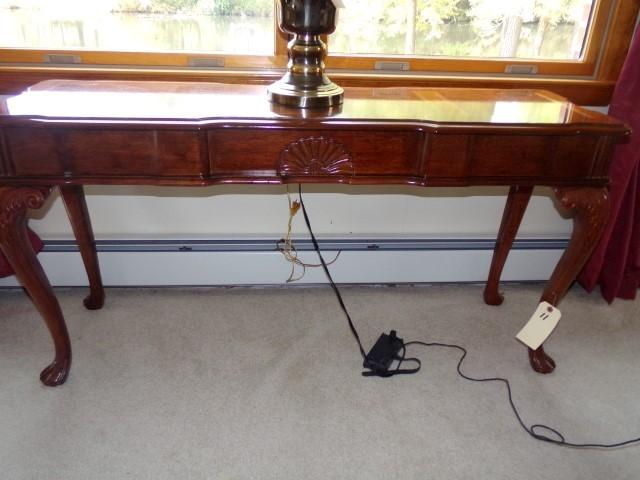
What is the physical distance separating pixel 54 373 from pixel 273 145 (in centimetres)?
86

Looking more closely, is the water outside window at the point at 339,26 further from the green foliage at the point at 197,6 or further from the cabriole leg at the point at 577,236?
the cabriole leg at the point at 577,236

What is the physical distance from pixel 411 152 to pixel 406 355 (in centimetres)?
68

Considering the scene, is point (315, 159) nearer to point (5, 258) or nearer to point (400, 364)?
point (400, 364)

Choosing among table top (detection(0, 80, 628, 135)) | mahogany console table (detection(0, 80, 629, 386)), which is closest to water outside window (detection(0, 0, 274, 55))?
table top (detection(0, 80, 628, 135))

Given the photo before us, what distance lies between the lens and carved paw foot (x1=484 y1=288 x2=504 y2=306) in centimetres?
166

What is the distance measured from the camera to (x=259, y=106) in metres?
1.06

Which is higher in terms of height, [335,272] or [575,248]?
[575,248]

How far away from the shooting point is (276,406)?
4.10ft

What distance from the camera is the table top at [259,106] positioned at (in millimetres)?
979

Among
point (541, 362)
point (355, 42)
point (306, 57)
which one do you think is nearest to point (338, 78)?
point (355, 42)

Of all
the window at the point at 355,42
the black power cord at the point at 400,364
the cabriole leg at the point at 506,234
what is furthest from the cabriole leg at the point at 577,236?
the window at the point at 355,42

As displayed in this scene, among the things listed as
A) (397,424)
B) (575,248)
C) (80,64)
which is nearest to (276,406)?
(397,424)

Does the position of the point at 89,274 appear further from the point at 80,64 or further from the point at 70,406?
the point at 80,64

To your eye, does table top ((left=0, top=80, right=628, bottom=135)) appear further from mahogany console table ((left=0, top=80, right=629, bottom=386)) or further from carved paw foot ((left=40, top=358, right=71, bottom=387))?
carved paw foot ((left=40, top=358, right=71, bottom=387))
